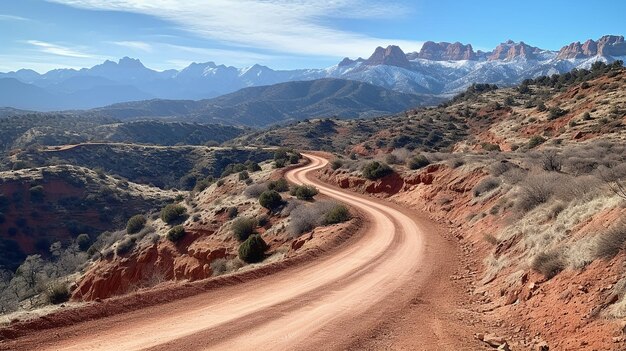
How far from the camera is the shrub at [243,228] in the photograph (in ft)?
91.8

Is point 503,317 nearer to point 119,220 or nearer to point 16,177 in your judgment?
point 119,220

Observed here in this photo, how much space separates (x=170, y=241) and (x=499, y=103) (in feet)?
232

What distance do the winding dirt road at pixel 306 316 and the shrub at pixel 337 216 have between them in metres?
7.58

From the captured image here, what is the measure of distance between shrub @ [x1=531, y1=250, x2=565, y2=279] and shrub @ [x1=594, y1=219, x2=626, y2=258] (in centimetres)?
132

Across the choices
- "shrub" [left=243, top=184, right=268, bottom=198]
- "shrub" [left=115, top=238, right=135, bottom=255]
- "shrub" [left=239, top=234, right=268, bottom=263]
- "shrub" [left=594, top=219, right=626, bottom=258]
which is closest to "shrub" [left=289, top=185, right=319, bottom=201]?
"shrub" [left=243, top=184, right=268, bottom=198]

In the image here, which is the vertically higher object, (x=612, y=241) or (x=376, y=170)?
(x=612, y=241)

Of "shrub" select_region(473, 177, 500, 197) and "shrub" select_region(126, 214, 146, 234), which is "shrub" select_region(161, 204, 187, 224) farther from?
"shrub" select_region(473, 177, 500, 197)

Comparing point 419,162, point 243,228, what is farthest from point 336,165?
point 243,228

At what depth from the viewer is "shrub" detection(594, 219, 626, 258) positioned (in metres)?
9.66

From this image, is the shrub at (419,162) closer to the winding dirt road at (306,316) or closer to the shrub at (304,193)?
the shrub at (304,193)

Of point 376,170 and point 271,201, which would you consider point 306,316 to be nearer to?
point 271,201

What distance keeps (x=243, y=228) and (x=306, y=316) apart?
17.1 meters

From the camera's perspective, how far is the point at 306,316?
38.8 feet

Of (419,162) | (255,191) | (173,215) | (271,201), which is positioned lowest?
(173,215)
